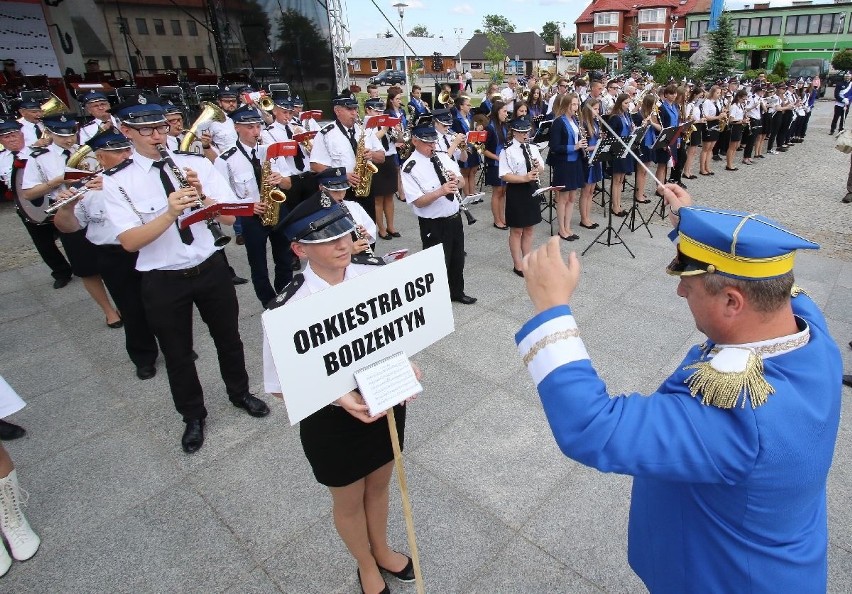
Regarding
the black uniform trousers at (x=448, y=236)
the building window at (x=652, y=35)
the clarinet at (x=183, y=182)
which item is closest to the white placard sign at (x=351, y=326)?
the clarinet at (x=183, y=182)

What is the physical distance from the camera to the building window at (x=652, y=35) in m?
66.7

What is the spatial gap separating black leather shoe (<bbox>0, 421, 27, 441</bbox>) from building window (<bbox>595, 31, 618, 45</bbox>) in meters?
81.4

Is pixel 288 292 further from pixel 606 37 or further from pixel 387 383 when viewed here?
pixel 606 37

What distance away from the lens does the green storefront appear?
50656mm

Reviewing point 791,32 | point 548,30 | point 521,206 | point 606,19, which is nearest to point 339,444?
point 521,206

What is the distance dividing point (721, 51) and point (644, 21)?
1558 inches

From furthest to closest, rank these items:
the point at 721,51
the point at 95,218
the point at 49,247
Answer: the point at 721,51 < the point at 49,247 < the point at 95,218

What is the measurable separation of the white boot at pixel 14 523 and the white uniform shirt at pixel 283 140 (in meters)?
4.86

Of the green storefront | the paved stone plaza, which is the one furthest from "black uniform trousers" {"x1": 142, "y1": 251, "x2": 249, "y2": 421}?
the green storefront

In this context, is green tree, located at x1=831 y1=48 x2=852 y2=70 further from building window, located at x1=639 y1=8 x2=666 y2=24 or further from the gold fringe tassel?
the gold fringe tassel

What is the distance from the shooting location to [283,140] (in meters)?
7.39

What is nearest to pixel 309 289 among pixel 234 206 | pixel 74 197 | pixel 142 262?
pixel 234 206

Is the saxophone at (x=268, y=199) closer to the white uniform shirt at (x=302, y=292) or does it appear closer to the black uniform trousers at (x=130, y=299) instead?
the black uniform trousers at (x=130, y=299)

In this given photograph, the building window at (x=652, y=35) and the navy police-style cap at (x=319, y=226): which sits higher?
the building window at (x=652, y=35)
